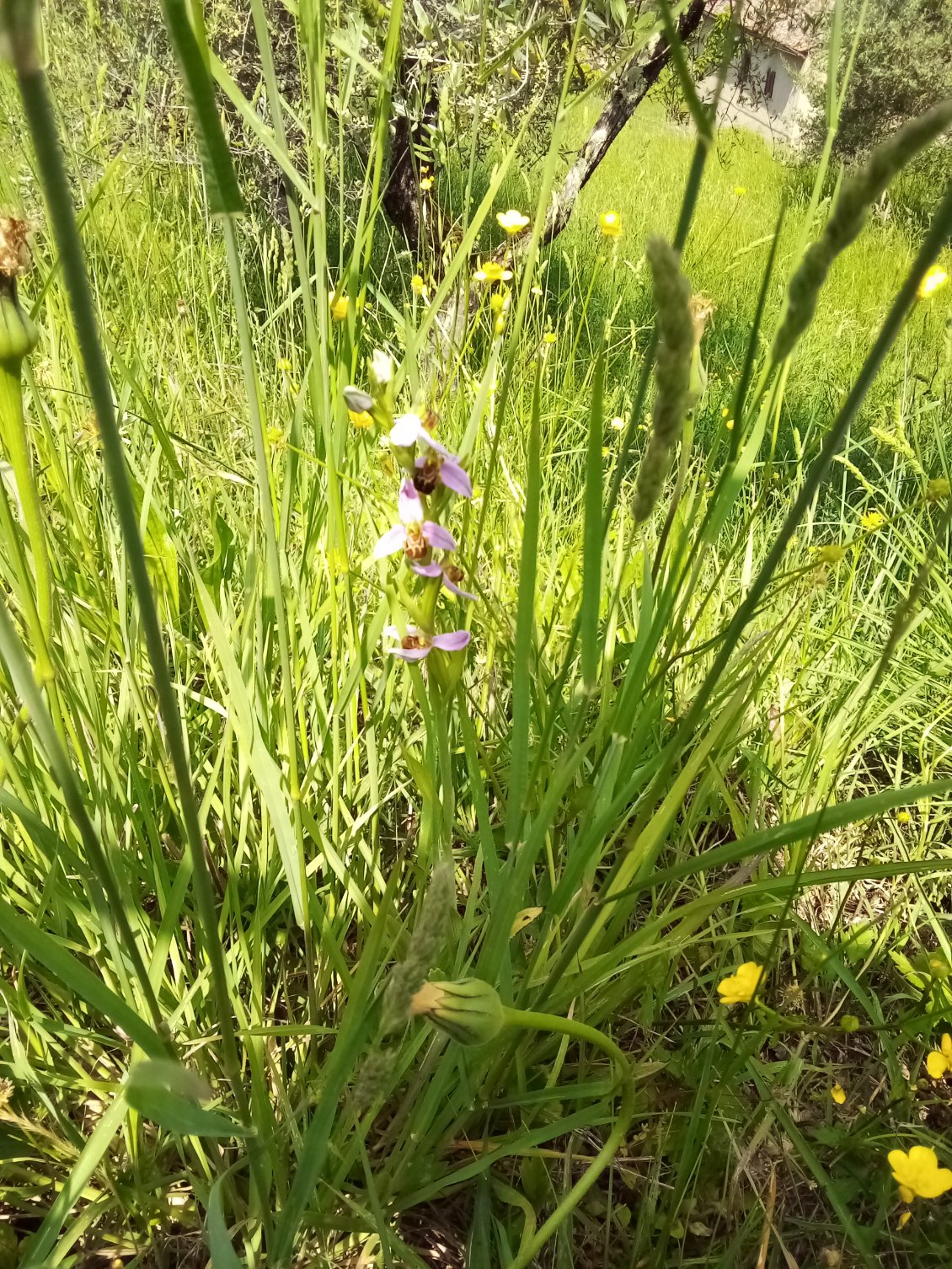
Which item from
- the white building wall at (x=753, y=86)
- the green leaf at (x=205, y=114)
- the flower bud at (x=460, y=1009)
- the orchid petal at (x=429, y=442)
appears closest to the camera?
the green leaf at (x=205, y=114)

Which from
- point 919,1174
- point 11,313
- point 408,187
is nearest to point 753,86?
point 408,187

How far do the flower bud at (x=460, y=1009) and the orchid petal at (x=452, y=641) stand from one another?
0.18 m

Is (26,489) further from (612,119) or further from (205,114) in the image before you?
(612,119)

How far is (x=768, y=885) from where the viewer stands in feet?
1.49

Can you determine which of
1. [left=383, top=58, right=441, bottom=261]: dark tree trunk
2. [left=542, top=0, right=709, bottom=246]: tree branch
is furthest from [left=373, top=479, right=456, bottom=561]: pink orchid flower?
[left=542, top=0, right=709, bottom=246]: tree branch

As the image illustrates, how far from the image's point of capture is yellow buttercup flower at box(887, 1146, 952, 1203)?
1.64 feet

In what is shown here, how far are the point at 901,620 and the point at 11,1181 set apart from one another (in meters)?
0.69

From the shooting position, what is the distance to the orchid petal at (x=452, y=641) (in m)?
0.45

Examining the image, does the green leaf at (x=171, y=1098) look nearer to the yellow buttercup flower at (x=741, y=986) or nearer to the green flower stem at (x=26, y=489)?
the green flower stem at (x=26, y=489)

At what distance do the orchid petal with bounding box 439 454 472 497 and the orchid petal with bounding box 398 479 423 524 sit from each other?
0.02 metres

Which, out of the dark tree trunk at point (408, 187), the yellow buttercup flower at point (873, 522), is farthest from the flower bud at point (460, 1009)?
the dark tree trunk at point (408, 187)

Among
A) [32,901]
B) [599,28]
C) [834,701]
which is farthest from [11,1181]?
[599,28]

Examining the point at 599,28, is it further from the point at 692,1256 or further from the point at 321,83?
the point at 692,1256

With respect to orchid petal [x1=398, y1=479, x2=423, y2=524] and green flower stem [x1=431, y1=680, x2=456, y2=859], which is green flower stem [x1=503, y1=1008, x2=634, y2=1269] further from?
orchid petal [x1=398, y1=479, x2=423, y2=524]
